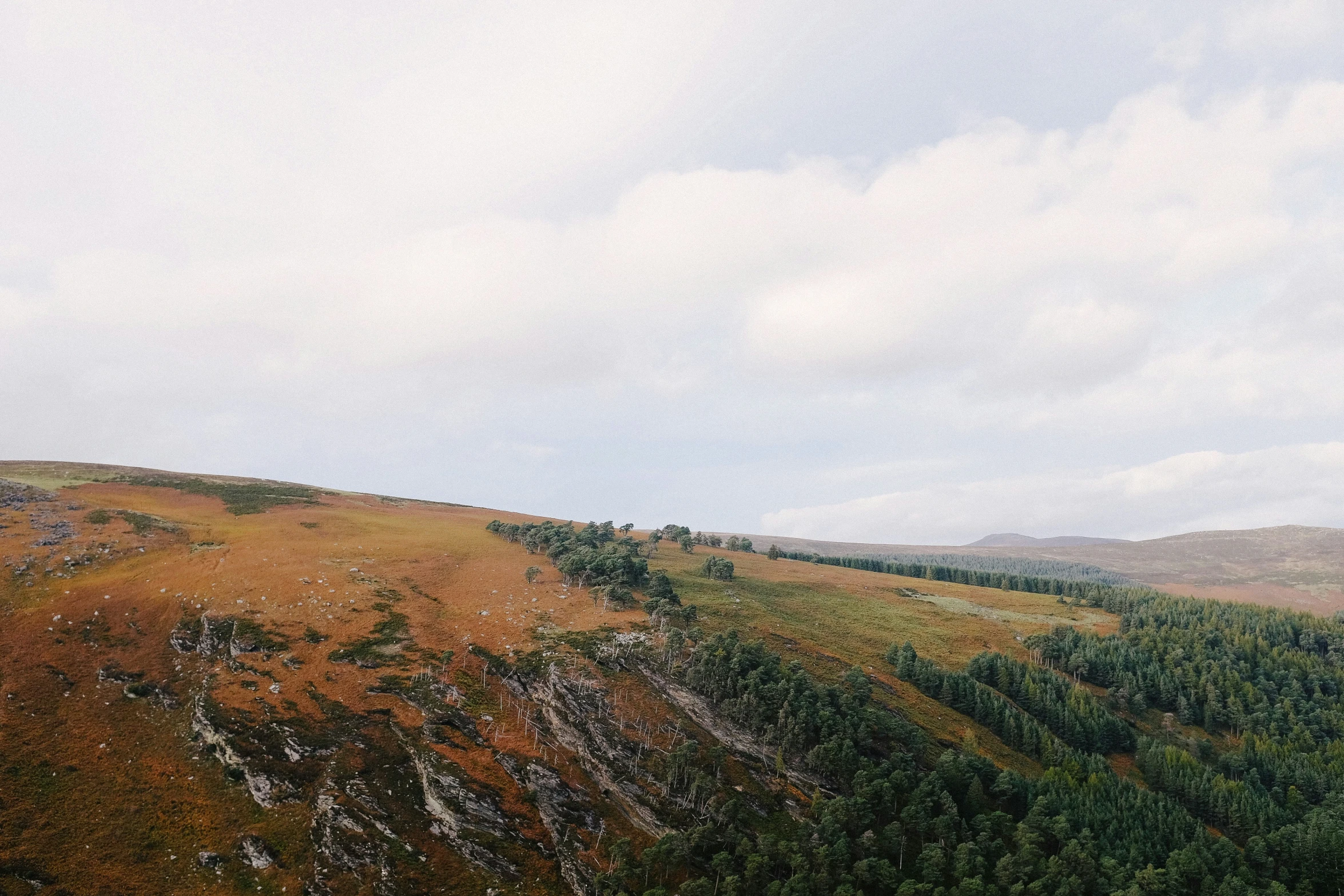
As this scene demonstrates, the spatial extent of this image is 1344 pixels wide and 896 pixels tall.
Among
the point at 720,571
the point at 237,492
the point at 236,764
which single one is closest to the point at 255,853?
the point at 236,764

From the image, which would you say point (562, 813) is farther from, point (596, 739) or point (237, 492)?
point (237, 492)

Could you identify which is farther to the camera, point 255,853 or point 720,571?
point 720,571

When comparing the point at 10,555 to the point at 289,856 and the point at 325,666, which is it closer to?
the point at 325,666

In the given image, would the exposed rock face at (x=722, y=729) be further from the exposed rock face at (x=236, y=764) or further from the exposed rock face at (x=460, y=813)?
the exposed rock face at (x=236, y=764)

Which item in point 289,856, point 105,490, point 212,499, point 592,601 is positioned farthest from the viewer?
point 212,499

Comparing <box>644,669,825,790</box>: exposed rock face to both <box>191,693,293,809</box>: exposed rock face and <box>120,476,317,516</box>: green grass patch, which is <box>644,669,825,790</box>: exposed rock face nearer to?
<box>191,693,293,809</box>: exposed rock face

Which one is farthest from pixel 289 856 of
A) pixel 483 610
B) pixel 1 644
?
pixel 1 644

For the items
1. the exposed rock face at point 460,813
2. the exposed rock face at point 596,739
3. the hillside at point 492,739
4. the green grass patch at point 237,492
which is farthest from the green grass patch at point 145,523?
the exposed rock face at point 596,739

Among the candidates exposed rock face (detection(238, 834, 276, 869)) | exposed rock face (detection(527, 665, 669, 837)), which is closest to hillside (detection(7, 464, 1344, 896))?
exposed rock face (detection(238, 834, 276, 869))
